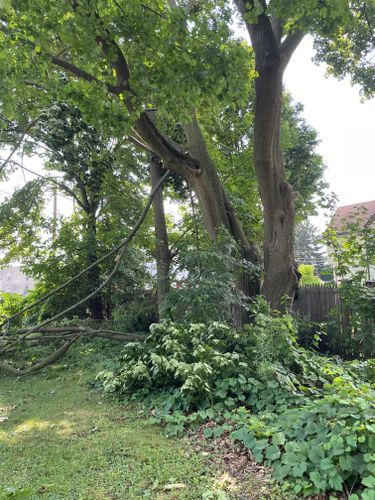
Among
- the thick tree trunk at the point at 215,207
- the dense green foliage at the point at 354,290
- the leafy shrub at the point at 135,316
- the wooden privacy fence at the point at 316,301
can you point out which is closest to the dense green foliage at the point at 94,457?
the thick tree trunk at the point at 215,207

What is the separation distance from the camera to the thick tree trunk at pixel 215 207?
21.4ft

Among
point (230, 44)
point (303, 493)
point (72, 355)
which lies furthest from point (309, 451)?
point (72, 355)

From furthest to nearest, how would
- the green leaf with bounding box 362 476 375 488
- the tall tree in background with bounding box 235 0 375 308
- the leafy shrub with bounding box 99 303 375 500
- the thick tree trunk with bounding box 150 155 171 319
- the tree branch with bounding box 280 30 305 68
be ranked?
1. the thick tree trunk with bounding box 150 155 171 319
2. the tree branch with bounding box 280 30 305 68
3. the tall tree in background with bounding box 235 0 375 308
4. the leafy shrub with bounding box 99 303 375 500
5. the green leaf with bounding box 362 476 375 488

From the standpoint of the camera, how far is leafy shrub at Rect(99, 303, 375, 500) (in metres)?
2.17

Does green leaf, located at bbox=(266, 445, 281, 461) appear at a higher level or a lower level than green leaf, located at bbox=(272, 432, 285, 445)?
lower

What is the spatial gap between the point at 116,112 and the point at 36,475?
3938mm

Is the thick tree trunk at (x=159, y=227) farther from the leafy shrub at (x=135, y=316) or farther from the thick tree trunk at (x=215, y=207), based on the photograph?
the thick tree trunk at (x=215, y=207)

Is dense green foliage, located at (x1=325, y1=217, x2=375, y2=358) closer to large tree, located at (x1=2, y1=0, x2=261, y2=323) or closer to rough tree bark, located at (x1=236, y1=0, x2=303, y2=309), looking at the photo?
rough tree bark, located at (x1=236, y1=0, x2=303, y2=309)

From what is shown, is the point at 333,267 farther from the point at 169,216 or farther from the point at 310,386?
the point at 169,216

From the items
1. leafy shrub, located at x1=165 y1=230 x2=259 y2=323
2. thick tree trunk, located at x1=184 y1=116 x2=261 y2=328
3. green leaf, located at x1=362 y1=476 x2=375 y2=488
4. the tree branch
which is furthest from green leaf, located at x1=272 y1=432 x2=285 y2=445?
the tree branch

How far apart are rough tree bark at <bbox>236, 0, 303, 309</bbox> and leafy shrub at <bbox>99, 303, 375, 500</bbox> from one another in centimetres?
194

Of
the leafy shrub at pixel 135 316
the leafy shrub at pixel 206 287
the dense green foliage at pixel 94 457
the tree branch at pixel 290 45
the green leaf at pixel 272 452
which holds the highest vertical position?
the tree branch at pixel 290 45

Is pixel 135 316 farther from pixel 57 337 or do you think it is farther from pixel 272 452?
pixel 272 452

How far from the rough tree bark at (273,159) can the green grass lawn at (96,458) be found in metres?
3.46
